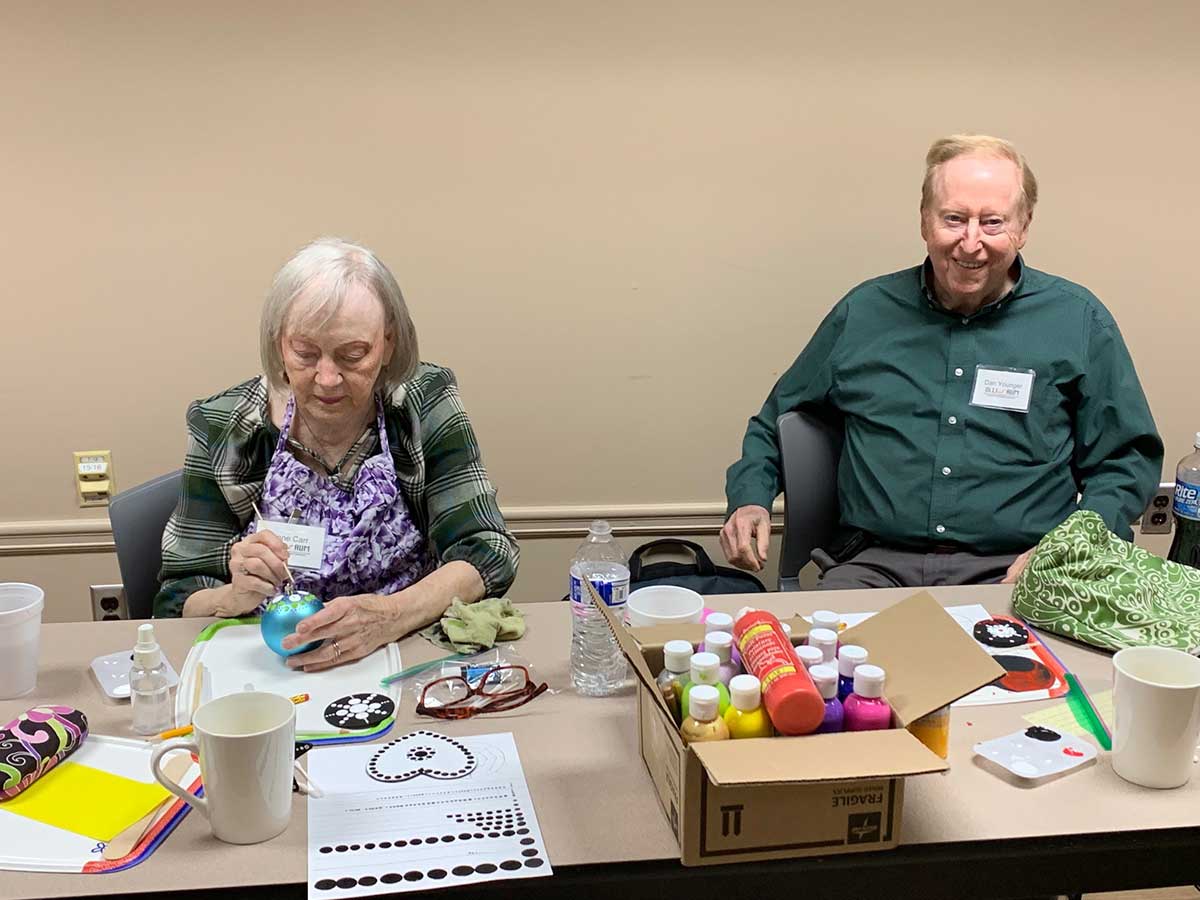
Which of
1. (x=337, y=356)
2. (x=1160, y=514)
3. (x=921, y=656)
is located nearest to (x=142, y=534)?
(x=337, y=356)

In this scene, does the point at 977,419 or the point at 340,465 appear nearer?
the point at 340,465

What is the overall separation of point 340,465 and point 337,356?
210 millimetres

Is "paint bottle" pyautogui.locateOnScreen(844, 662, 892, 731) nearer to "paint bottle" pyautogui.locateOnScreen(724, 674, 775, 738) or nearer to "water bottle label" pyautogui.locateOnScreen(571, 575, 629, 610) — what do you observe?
"paint bottle" pyautogui.locateOnScreen(724, 674, 775, 738)

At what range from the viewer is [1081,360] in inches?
98.4

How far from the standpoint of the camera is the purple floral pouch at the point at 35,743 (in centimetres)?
129

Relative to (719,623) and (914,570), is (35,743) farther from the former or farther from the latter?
(914,570)

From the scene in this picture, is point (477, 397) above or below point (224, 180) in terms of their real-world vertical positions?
below

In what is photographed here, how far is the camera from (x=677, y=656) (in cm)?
127

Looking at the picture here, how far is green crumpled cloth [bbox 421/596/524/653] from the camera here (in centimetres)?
170

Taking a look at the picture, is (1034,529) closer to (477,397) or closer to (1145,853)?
(1145,853)

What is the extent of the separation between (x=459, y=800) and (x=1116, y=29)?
2791mm

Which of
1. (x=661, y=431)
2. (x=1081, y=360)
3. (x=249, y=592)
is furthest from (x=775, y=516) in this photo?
(x=249, y=592)

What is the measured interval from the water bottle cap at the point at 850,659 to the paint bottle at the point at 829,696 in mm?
29

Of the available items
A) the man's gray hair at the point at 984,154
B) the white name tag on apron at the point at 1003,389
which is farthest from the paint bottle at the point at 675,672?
the man's gray hair at the point at 984,154
